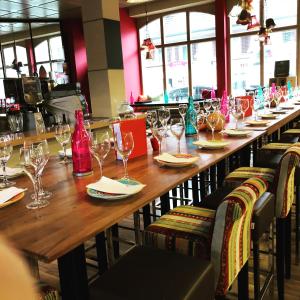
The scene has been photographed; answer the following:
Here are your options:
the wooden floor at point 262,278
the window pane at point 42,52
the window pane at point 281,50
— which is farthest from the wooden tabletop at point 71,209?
the window pane at point 42,52

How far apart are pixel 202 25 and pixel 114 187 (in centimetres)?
863

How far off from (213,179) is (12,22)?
699 cm

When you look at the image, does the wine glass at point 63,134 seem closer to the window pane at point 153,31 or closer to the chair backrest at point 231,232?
the chair backrest at point 231,232

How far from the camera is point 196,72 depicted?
9578 millimetres

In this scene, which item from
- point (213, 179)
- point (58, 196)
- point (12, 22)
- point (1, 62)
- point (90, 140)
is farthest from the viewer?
point (1, 62)

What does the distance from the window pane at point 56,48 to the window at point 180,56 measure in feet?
7.60

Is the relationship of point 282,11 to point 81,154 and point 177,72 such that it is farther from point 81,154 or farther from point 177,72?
point 81,154

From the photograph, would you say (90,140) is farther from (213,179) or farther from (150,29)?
(150,29)

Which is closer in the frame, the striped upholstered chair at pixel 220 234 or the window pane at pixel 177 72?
the striped upholstered chair at pixel 220 234

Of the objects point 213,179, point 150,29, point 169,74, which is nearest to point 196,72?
point 169,74

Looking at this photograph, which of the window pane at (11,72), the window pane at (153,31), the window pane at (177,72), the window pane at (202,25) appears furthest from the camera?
the window pane at (153,31)

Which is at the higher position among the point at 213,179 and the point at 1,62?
the point at 1,62

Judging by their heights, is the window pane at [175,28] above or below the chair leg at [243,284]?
above

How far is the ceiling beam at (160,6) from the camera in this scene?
860cm
